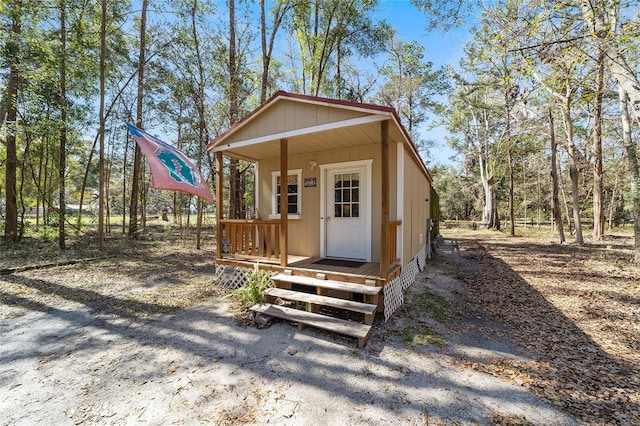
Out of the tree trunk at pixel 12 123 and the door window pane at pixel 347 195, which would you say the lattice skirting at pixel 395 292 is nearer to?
the door window pane at pixel 347 195

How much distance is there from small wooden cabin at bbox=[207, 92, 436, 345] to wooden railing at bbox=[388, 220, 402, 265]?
17 mm

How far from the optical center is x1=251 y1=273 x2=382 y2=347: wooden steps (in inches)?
125

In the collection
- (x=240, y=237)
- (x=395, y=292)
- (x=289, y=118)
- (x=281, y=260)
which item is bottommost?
(x=395, y=292)

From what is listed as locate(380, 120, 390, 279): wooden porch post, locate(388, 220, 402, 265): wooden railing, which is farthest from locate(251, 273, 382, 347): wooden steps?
locate(388, 220, 402, 265): wooden railing

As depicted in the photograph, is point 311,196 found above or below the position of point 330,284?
above

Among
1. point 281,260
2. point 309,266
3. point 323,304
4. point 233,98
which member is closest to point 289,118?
point 281,260

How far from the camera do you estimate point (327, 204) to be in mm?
5480

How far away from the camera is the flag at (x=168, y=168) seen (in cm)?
396

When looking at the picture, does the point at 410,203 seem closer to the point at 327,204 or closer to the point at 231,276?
the point at 327,204

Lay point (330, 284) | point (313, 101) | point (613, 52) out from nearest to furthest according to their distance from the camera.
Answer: point (330, 284), point (313, 101), point (613, 52)

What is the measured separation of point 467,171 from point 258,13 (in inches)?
891

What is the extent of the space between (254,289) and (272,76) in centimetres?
1130

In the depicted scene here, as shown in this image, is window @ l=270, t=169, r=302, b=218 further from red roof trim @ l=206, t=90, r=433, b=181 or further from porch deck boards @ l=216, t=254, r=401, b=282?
red roof trim @ l=206, t=90, r=433, b=181

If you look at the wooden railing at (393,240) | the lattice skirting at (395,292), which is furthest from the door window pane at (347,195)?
the lattice skirting at (395,292)
